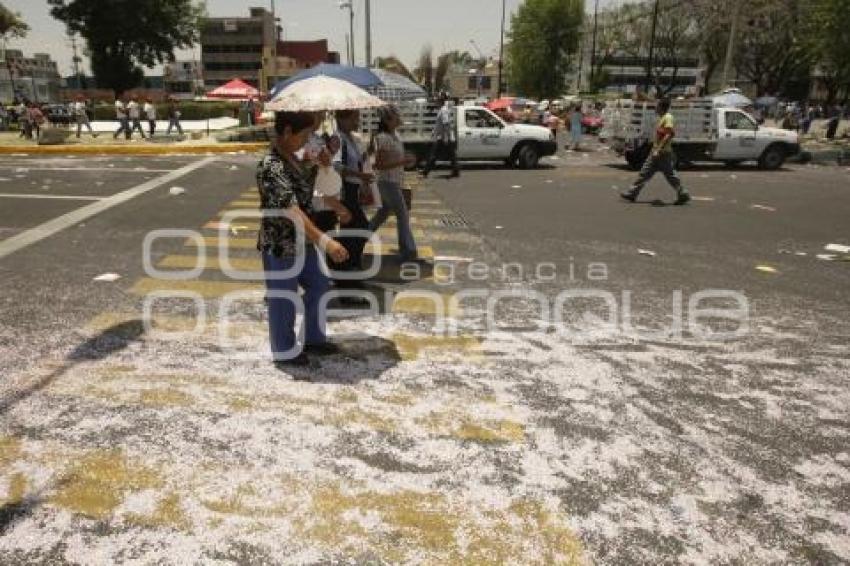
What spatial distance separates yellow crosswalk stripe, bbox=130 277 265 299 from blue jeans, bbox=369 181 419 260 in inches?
60.9

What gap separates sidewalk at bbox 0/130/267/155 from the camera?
837 inches

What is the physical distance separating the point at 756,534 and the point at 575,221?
8.07 metres

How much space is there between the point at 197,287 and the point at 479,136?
1295 centimetres

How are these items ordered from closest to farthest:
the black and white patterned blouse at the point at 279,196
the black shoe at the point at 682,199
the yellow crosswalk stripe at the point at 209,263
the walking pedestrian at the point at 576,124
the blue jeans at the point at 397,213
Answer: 1. the black and white patterned blouse at the point at 279,196
2. the blue jeans at the point at 397,213
3. the yellow crosswalk stripe at the point at 209,263
4. the black shoe at the point at 682,199
5. the walking pedestrian at the point at 576,124

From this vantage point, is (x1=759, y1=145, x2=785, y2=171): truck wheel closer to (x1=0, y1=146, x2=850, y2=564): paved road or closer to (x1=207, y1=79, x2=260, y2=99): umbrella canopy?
(x1=0, y1=146, x2=850, y2=564): paved road

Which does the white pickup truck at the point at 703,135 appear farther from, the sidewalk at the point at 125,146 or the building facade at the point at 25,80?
the building facade at the point at 25,80

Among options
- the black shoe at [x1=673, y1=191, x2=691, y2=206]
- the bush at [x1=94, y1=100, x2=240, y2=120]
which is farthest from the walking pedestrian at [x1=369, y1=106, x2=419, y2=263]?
the bush at [x1=94, y1=100, x2=240, y2=120]

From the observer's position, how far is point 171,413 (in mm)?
3881

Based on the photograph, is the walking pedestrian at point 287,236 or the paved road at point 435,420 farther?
the walking pedestrian at point 287,236

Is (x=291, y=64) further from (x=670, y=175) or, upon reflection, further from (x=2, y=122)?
(x=670, y=175)

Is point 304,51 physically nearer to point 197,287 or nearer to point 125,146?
point 125,146

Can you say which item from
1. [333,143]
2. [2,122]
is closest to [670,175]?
[333,143]

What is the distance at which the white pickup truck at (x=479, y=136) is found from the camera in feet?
58.2

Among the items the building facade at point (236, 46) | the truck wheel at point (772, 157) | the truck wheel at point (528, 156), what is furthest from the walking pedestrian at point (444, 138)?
the building facade at point (236, 46)
